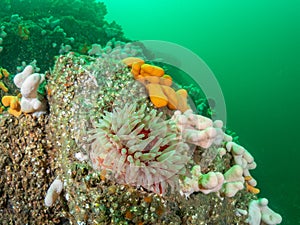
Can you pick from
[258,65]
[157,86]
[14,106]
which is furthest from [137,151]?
[258,65]

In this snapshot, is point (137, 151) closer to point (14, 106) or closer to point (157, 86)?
point (157, 86)

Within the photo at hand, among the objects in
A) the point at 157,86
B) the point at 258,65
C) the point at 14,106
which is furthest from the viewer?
the point at 258,65

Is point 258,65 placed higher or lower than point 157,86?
higher

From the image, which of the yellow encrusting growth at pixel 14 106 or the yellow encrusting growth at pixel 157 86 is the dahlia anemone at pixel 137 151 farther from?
the yellow encrusting growth at pixel 14 106

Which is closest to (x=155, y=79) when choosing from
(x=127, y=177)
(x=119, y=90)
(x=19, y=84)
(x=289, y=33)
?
(x=119, y=90)

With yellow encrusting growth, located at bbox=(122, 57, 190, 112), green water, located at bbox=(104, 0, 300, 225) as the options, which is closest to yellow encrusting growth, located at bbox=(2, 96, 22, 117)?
yellow encrusting growth, located at bbox=(122, 57, 190, 112)

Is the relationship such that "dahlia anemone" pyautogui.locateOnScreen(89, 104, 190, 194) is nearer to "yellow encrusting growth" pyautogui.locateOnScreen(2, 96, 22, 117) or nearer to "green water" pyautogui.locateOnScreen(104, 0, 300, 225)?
"yellow encrusting growth" pyautogui.locateOnScreen(2, 96, 22, 117)

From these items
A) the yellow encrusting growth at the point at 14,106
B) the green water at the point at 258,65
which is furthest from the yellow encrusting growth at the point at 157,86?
the green water at the point at 258,65
